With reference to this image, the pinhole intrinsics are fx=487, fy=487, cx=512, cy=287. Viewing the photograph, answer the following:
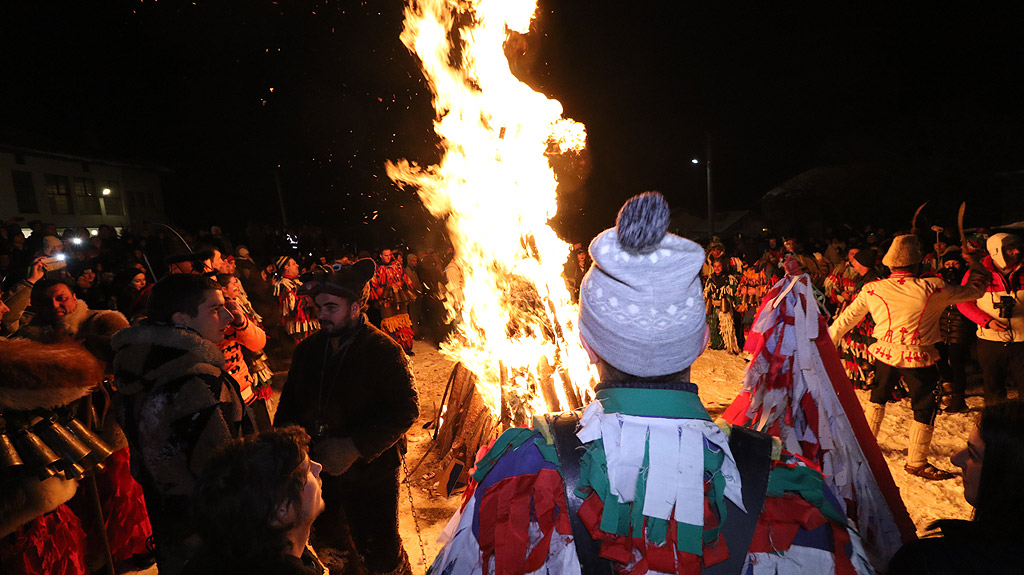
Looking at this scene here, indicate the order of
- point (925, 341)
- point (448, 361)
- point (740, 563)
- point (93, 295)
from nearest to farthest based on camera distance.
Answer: point (740, 563), point (925, 341), point (93, 295), point (448, 361)

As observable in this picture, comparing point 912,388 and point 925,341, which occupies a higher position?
point 925,341

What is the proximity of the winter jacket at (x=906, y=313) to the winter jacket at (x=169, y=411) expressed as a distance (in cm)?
561

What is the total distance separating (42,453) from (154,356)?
1.32 meters

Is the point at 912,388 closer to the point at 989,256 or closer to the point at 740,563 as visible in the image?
the point at 989,256

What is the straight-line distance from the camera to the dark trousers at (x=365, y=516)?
11.0 feet

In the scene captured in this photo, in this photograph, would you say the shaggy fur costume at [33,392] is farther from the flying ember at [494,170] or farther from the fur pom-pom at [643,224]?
the fur pom-pom at [643,224]

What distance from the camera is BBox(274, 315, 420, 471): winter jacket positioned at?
327 cm

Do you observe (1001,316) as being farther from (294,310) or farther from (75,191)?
(75,191)

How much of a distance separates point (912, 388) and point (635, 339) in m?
5.72

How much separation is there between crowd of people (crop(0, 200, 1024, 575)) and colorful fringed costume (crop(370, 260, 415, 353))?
5968 mm

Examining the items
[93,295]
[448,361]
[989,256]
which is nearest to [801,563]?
[989,256]

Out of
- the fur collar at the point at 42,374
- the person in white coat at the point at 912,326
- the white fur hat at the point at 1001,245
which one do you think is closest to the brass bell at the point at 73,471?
the fur collar at the point at 42,374

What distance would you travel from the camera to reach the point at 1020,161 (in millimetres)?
24531

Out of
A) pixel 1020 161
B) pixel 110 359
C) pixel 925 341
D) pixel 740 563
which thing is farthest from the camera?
pixel 1020 161
